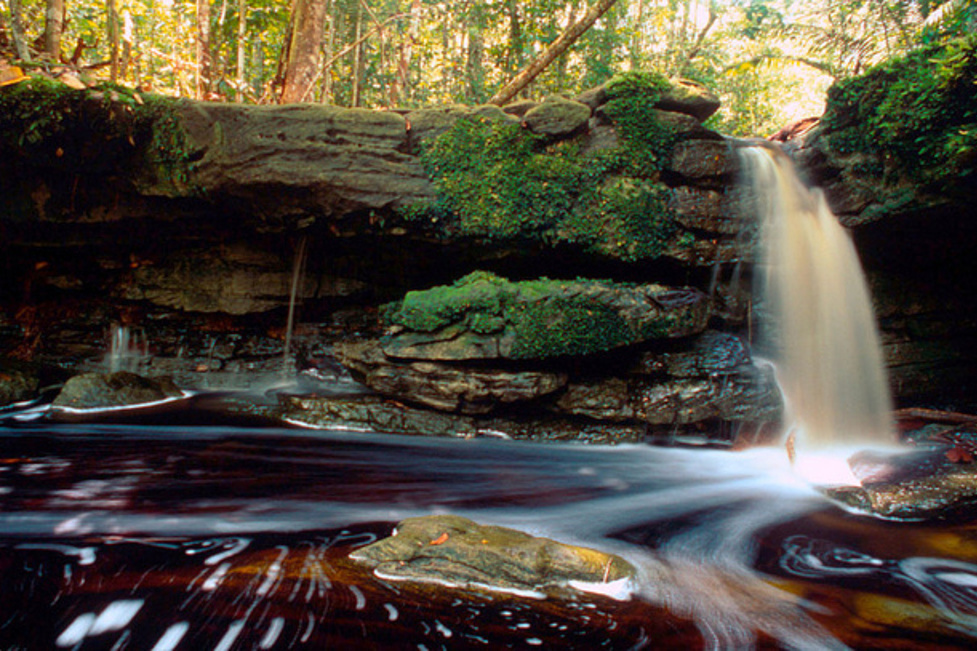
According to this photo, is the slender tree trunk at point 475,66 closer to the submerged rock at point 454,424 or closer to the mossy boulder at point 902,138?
the mossy boulder at point 902,138

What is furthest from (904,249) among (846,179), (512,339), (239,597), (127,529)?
(127,529)

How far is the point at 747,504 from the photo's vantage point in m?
4.84

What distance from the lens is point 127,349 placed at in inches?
389

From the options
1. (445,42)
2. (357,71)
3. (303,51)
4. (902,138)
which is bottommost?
(902,138)

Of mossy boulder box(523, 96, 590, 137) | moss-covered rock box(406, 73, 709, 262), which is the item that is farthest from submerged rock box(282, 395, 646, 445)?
mossy boulder box(523, 96, 590, 137)

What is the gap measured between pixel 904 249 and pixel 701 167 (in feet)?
12.5

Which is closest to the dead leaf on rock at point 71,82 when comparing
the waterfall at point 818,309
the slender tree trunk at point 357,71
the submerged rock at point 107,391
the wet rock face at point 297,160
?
the wet rock face at point 297,160

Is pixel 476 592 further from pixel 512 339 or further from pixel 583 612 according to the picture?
pixel 512 339

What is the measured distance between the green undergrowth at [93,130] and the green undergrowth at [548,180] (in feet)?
13.7

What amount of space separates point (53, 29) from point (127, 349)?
18.9 ft

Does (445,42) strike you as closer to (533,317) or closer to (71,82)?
(71,82)

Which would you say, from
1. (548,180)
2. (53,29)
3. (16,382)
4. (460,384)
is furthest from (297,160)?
(16,382)

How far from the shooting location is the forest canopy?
9.48 meters

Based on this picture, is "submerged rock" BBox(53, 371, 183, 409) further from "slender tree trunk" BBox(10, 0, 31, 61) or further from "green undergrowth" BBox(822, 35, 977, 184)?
"green undergrowth" BBox(822, 35, 977, 184)
